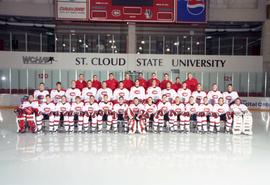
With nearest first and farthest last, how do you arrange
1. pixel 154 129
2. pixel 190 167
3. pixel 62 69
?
pixel 190 167, pixel 154 129, pixel 62 69

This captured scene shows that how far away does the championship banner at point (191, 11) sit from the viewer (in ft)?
51.4

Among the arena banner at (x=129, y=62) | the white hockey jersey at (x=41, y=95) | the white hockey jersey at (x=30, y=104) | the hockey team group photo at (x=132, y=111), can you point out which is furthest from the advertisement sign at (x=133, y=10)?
the white hockey jersey at (x=30, y=104)

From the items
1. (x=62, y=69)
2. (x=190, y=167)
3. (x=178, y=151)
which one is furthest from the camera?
(x=62, y=69)

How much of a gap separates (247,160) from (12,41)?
1603cm

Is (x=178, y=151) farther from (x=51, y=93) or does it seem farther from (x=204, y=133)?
(x=51, y=93)

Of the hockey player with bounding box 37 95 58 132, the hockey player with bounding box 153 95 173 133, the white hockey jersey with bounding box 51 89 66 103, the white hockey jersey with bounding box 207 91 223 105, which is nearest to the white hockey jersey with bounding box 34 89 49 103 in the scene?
the white hockey jersey with bounding box 51 89 66 103

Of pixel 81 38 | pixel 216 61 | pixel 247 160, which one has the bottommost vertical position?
pixel 247 160

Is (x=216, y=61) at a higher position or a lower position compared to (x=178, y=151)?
higher

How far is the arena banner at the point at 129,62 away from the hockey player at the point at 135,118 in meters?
8.57

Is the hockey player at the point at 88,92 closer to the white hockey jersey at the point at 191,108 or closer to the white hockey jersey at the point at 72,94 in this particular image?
the white hockey jersey at the point at 72,94

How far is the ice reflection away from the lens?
584 cm

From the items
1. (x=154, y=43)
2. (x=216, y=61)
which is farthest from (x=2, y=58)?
(x=216, y=61)

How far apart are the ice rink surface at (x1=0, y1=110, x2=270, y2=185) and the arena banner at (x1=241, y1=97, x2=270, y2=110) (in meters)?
7.55

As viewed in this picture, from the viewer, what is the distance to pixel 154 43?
19.1 metres
